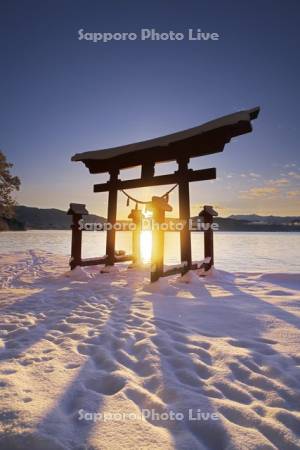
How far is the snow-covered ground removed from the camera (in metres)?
1.84

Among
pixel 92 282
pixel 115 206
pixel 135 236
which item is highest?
pixel 115 206

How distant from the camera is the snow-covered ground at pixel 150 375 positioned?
1.84 metres

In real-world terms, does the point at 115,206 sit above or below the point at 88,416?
above

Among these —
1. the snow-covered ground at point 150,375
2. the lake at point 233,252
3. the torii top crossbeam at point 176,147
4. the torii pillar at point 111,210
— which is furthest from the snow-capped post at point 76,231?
the lake at point 233,252

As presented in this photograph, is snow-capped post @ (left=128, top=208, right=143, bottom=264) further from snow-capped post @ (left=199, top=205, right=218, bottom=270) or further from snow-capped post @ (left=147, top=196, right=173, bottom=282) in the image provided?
snow-capped post @ (left=147, top=196, right=173, bottom=282)

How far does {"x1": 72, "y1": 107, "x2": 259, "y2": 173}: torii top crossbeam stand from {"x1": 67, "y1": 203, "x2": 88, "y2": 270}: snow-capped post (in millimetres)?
1725

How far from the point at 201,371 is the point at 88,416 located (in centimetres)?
116

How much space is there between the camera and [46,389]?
235 cm

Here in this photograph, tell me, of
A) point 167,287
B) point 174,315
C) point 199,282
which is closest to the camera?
point 174,315

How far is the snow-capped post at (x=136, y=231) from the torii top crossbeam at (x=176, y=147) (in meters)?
2.16

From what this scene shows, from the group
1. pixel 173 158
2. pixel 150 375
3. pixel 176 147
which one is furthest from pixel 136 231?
pixel 150 375

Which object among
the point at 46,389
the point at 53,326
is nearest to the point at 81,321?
the point at 53,326

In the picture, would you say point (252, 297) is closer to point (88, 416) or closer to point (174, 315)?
point (174, 315)

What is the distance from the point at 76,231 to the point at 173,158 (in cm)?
398
